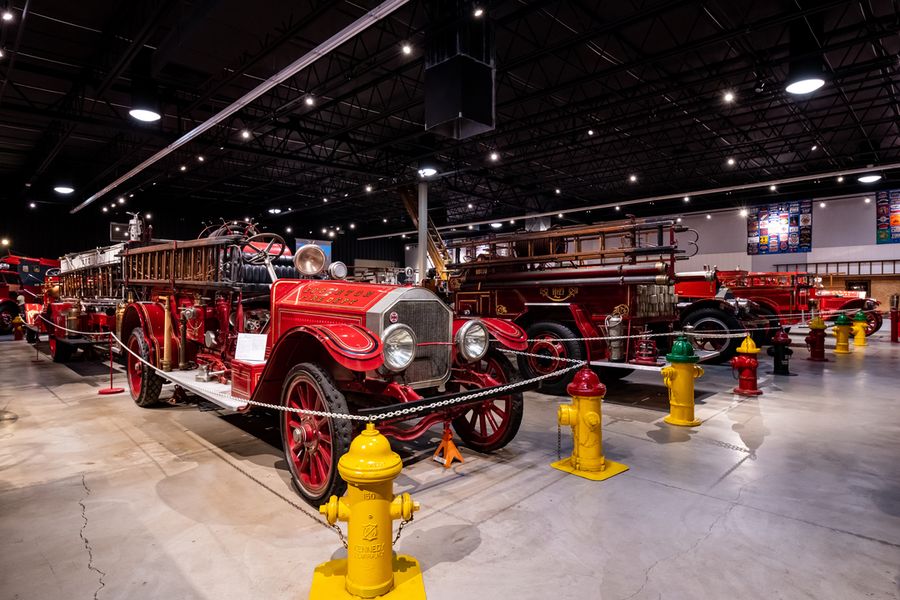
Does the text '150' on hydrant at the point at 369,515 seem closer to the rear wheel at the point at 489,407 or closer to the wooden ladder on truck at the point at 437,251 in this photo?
the rear wheel at the point at 489,407

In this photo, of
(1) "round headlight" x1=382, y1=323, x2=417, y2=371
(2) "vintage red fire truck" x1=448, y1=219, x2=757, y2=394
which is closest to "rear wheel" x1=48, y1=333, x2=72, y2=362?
(2) "vintage red fire truck" x1=448, y1=219, x2=757, y2=394

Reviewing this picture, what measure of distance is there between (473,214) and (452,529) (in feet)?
73.8

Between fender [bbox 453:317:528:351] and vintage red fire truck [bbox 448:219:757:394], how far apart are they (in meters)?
1.24

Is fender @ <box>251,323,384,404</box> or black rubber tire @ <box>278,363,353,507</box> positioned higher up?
fender @ <box>251,323,384,404</box>

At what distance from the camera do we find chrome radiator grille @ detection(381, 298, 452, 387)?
3.18 m

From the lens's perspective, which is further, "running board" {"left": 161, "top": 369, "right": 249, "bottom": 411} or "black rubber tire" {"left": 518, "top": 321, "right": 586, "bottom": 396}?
"black rubber tire" {"left": 518, "top": 321, "right": 586, "bottom": 396}

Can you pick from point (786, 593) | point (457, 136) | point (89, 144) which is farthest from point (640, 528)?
point (89, 144)

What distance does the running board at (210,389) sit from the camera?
3.44 meters

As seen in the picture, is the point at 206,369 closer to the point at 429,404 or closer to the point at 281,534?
the point at 281,534

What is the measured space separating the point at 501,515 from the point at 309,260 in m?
2.62

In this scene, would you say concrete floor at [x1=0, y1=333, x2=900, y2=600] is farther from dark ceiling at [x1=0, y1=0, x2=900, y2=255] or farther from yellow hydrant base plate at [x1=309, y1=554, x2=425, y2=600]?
dark ceiling at [x1=0, y1=0, x2=900, y2=255]

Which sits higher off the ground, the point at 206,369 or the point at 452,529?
the point at 206,369

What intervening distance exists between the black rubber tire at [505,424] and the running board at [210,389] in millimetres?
1715

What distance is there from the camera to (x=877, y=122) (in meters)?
11.6
